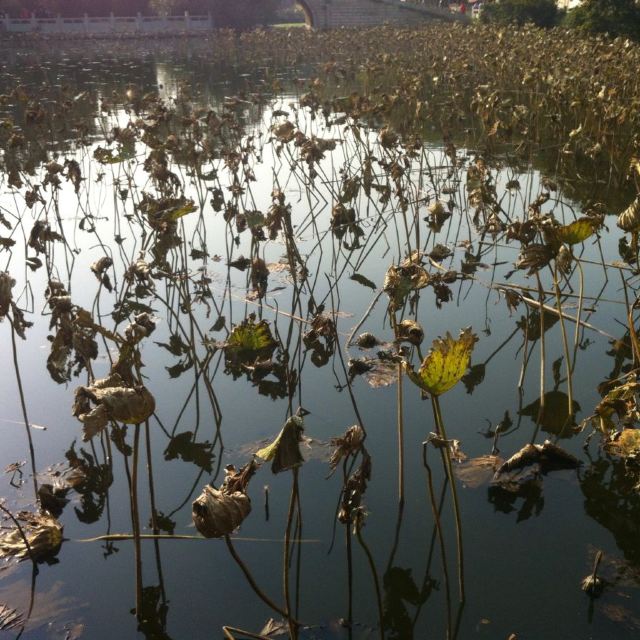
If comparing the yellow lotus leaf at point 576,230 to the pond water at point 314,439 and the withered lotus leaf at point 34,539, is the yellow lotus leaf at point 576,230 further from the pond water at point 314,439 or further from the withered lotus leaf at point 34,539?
the withered lotus leaf at point 34,539

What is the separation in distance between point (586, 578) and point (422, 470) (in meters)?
0.61

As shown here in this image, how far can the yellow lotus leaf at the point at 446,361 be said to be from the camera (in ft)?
4.50

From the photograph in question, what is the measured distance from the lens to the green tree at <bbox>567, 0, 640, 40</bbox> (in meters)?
14.1

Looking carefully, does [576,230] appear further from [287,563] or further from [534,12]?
[534,12]

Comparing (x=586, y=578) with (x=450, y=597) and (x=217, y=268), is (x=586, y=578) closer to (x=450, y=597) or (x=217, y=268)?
(x=450, y=597)

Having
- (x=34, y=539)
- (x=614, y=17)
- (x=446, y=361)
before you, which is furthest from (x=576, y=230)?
(x=614, y=17)

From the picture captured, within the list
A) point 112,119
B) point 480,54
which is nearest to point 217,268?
point 112,119

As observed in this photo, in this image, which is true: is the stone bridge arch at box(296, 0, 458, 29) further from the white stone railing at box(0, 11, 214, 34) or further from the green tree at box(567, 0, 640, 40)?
the green tree at box(567, 0, 640, 40)

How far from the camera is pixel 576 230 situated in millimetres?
2059

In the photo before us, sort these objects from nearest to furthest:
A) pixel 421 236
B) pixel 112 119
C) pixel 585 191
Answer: pixel 421 236 < pixel 585 191 < pixel 112 119

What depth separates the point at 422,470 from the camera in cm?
229

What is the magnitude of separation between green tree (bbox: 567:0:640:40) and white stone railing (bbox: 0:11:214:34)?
20.7 meters

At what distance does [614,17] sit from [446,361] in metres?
15.1

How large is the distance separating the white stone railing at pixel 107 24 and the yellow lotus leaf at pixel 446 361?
3264 cm
